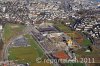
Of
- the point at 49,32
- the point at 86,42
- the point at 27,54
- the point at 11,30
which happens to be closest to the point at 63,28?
the point at 49,32

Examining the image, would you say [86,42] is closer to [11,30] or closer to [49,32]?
[49,32]

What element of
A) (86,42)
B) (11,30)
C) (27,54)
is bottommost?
(27,54)

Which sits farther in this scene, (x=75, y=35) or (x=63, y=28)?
(x=63, y=28)

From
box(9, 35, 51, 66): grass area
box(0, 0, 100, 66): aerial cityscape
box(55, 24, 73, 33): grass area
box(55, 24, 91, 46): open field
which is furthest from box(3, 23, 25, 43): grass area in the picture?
box(55, 24, 91, 46): open field

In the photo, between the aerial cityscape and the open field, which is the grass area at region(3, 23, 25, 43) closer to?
the aerial cityscape

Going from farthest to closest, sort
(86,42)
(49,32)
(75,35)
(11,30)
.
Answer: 1. (11,30)
2. (49,32)
3. (75,35)
4. (86,42)

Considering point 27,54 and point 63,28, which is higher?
point 63,28

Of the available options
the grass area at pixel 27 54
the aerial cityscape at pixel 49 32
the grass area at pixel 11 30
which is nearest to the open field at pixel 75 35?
the aerial cityscape at pixel 49 32

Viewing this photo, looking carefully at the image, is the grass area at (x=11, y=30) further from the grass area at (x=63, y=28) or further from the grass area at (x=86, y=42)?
the grass area at (x=86, y=42)
